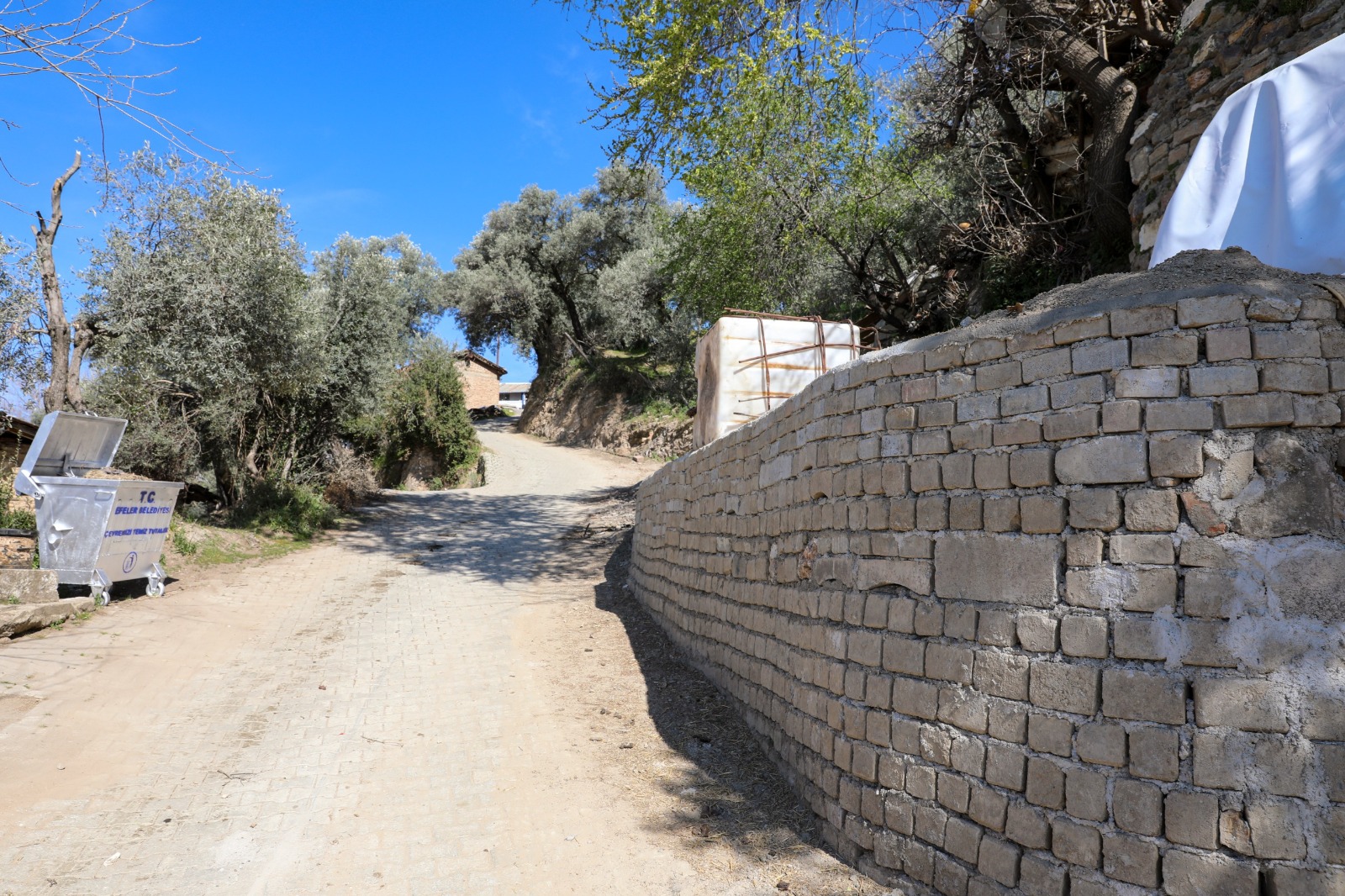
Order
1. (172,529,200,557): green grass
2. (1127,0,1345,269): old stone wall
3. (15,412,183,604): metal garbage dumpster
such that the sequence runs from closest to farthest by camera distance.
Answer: (1127,0,1345,269): old stone wall
(15,412,183,604): metal garbage dumpster
(172,529,200,557): green grass

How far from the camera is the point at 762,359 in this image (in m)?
8.86

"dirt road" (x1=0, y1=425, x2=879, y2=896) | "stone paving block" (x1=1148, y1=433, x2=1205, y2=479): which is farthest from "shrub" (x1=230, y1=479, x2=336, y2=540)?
"stone paving block" (x1=1148, y1=433, x2=1205, y2=479)

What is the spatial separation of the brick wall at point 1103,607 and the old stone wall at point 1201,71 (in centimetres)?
399

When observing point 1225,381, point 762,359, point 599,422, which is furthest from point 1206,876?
point 599,422

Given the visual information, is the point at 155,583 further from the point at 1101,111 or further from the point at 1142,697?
the point at 1101,111

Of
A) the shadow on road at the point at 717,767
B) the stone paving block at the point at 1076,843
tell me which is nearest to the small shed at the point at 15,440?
the shadow on road at the point at 717,767

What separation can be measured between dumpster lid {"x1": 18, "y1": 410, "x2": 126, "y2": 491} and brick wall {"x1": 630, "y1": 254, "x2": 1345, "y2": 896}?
8.91 meters

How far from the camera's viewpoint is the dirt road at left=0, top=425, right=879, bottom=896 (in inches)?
161

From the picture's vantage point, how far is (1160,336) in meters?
3.08

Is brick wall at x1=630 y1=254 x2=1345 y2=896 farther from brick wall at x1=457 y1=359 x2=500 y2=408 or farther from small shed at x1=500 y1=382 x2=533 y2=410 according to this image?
small shed at x1=500 y1=382 x2=533 y2=410

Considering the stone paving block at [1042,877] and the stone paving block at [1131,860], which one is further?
the stone paving block at [1042,877]

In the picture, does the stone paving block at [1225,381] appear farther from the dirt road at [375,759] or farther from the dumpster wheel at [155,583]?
the dumpster wheel at [155,583]

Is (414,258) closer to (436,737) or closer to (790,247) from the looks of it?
(790,247)

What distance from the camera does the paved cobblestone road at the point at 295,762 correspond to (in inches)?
161
